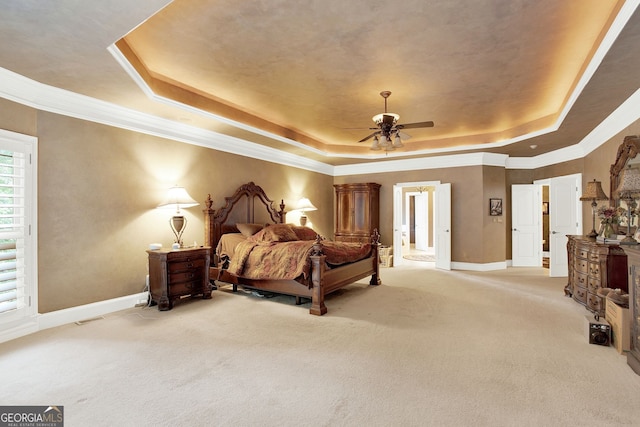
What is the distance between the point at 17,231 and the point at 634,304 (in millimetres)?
5695

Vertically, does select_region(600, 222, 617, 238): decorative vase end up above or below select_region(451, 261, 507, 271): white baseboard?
above

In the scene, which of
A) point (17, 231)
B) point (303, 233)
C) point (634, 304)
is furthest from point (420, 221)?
Result: point (17, 231)

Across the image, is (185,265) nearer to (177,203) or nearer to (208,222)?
(177,203)

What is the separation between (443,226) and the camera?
737 cm

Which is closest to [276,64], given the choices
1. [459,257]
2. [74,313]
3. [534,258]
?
[74,313]

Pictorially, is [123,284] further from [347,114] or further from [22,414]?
[347,114]

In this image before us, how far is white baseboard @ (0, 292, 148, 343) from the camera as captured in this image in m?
3.20

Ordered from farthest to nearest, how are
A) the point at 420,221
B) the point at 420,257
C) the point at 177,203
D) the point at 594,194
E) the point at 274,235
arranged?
the point at 420,221, the point at 420,257, the point at 274,235, the point at 594,194, the point at 177,203

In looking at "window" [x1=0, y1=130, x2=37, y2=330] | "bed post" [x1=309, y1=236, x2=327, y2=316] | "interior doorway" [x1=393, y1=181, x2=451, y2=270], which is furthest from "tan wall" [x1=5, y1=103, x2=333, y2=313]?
"interior doorway" [x1=393, y1=181, x2=451, y2=270]

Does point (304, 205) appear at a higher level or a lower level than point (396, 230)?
higher

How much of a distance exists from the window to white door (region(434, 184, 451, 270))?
702cm

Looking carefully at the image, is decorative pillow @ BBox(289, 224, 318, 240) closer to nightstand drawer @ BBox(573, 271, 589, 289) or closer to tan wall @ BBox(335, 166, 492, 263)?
tan wall @ BBox(335, 166, 492, 263)

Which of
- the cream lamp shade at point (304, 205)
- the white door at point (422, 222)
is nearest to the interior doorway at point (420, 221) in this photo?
the white door at point (422, 222)

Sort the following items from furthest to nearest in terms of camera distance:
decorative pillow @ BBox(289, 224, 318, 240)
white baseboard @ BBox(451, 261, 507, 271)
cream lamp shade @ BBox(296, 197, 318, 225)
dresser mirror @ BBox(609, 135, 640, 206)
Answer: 1. cream lamp shade @ BBox(296, 197, 318, 225)
2. white baseboard @ BBox(451, 261, 507, 271)
3. decorative pillow @ BBox(289, 224, 318, 240)
4. dresser mirror @ BBox(609, 135, 640, 206)
